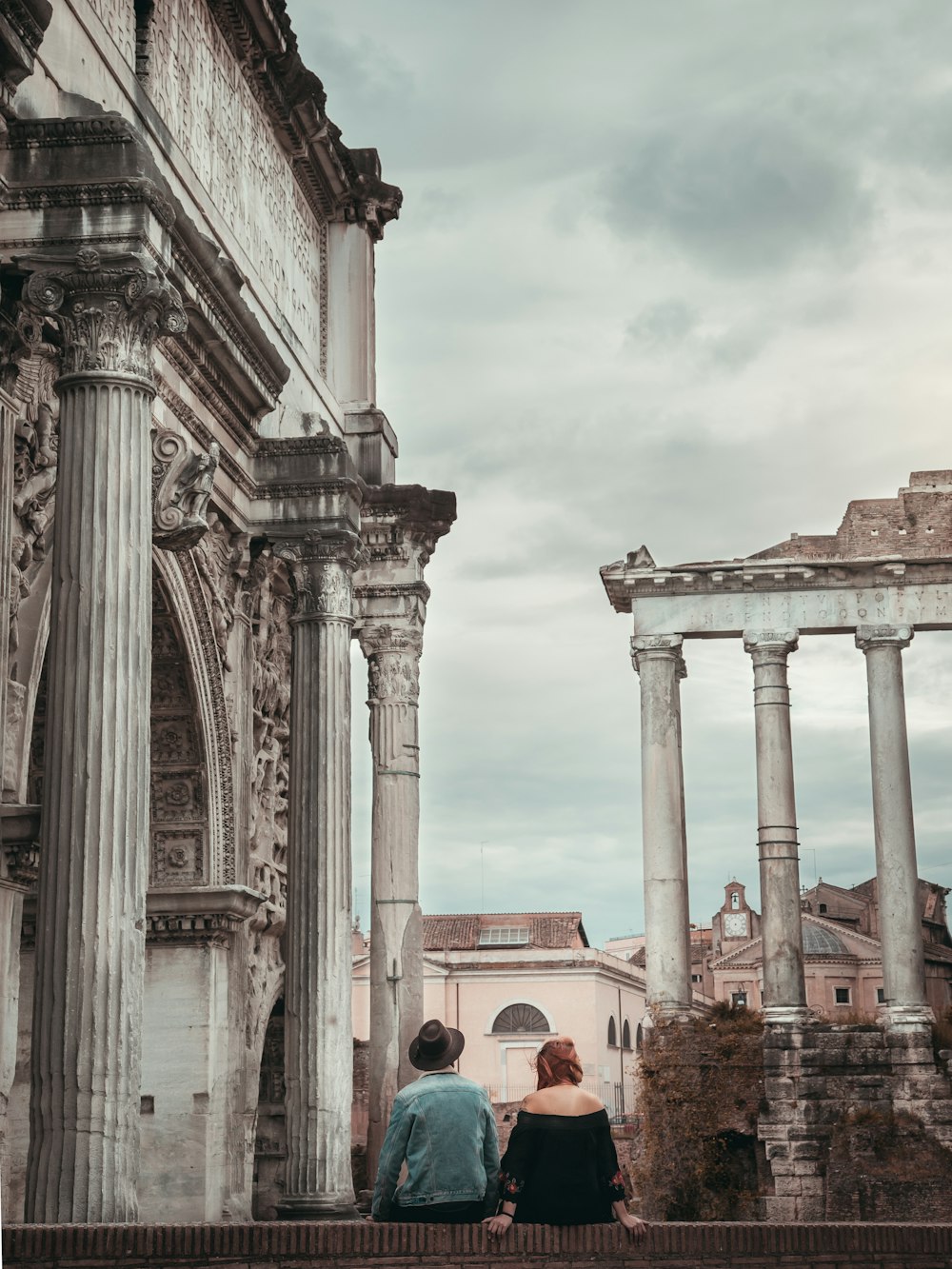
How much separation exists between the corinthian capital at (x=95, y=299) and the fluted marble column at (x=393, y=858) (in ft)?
30.1

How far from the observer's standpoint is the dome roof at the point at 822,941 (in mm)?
68375

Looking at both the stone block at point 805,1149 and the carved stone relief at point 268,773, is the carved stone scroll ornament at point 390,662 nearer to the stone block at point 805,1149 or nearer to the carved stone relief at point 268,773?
the carved stone relief at point 268,773

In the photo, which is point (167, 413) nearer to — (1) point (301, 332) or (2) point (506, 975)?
(1) point (301, 332)

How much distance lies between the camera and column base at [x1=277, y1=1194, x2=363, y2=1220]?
14945mm

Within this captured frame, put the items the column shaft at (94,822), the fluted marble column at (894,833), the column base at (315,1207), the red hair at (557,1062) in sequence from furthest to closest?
the fluted marble column at (894,833) → the column base at (315,1207) → the column shaft at (94,822) → the red hair at (557,1062)

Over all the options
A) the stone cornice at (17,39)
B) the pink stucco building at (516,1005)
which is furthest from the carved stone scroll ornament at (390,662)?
the pink stucco building at (516,1005)

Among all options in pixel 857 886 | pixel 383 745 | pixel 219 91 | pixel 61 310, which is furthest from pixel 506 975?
pixel 61 310

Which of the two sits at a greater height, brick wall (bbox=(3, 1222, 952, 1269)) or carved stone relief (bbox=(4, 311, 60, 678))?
carved stone relief (bbox=(4, 311, 60, 678))

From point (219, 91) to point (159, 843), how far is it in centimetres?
627

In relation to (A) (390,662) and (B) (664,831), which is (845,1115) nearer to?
(B) (664,831)

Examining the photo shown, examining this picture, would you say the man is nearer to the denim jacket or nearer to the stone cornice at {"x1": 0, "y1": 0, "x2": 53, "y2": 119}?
the denim jacket

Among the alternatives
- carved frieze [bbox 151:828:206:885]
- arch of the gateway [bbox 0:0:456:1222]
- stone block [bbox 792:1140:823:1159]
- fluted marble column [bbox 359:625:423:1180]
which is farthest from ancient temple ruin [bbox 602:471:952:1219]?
carved frieze [bbox 151:828:206:885]

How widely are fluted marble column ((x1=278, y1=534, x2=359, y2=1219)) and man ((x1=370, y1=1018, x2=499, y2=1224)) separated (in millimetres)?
7209

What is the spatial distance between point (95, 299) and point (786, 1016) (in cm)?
2298
